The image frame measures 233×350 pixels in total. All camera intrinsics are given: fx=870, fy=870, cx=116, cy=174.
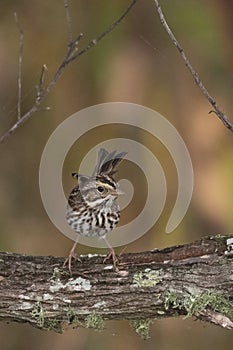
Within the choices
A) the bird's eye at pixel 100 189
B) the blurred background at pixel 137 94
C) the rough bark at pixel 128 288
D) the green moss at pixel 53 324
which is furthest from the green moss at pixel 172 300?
the blurred background at pixel 137 94

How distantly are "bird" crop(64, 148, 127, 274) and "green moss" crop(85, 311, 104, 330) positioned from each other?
537 mm

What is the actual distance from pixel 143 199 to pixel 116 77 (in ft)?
3.13

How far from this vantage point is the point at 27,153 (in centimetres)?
696

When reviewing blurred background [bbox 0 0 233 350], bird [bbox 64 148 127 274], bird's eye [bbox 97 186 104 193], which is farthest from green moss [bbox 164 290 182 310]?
blurred background [bbox 0 0 233 350]

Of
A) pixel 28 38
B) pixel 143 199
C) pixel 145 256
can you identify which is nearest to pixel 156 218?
pixel 143 199

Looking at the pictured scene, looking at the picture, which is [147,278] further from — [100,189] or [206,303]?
[100,189]

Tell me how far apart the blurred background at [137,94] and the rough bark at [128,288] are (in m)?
2.36

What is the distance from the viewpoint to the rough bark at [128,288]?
156 inches

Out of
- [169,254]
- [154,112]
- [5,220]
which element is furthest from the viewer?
[5,220]

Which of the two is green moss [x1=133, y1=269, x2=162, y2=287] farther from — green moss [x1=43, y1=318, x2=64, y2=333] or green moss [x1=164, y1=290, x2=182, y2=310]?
green moss [x1=43, y1=318, x2=64, y2=333]

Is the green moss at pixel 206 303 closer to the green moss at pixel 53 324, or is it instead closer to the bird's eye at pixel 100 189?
the green moss at pixel 53 324

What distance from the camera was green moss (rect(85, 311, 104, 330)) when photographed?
4.08 metres

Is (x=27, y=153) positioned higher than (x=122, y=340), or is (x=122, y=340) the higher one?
(x=27, y=153)

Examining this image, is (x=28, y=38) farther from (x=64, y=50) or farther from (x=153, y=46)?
(x=153, y=46)
